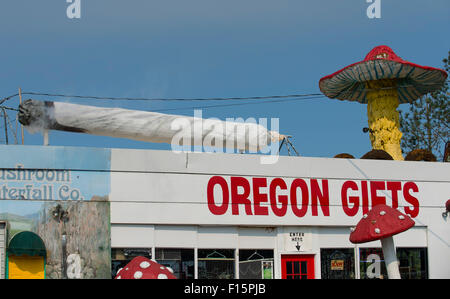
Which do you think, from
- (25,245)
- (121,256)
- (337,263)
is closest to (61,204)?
(25,245)

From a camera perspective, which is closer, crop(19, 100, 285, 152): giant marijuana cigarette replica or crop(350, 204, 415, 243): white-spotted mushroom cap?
crop(350, 204, 415, 243): white-spotted mushroom cap

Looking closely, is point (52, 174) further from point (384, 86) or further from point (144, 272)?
point (384, 86)

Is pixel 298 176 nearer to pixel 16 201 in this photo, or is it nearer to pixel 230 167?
pixel 230 167

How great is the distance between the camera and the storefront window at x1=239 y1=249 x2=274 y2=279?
67.8ft

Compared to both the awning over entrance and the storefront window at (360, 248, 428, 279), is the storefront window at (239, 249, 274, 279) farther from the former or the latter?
the awning over entrance

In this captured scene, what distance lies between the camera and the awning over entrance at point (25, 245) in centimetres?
1786

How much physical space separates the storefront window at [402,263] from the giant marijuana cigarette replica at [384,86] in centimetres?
495

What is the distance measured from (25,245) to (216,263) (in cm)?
590

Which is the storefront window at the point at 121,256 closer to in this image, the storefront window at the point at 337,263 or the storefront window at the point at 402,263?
the storefront window at the point at 337,263

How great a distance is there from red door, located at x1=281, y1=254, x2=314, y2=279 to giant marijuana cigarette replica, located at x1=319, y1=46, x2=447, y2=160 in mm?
7253

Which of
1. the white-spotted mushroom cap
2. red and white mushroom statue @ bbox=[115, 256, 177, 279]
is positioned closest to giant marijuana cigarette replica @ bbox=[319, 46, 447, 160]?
the white-spotted mushroom cap

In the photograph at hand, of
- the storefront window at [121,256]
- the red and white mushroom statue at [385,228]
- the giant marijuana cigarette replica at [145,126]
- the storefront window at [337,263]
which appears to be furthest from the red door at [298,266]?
the red and white mushroom statue at [385,228]
